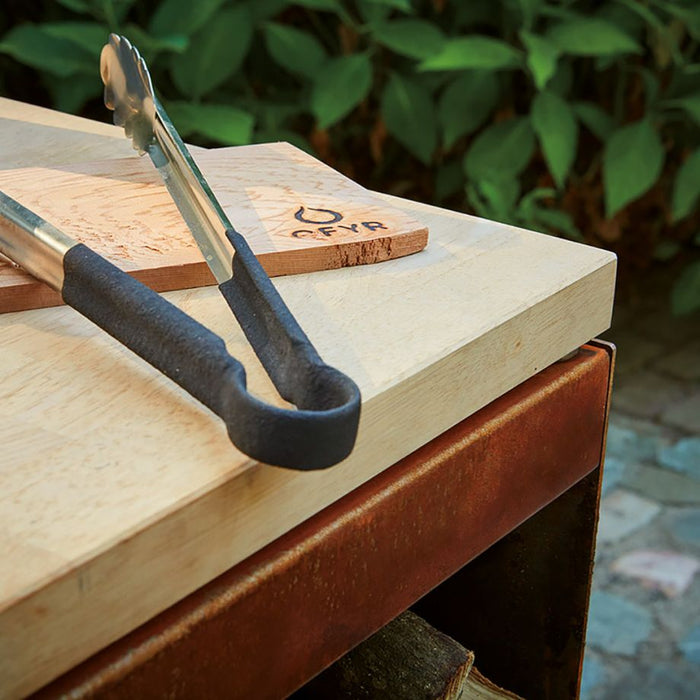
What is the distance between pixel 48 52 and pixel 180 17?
26 cm

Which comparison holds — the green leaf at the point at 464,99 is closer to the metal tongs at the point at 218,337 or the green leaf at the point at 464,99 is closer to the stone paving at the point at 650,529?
the stone paving at the point at 650,529

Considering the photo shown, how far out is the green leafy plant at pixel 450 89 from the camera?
1.83 metres

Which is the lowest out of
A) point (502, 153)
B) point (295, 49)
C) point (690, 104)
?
point (502, 153)

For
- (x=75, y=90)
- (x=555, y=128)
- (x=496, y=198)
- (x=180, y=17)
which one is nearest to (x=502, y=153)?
(x=555, y=128)

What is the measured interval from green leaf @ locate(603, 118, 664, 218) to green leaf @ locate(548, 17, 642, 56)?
0.61 ft

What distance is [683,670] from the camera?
1.26m

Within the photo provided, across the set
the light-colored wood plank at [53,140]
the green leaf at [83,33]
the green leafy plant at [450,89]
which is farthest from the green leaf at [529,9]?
the light-colored wood plank at [53,140]

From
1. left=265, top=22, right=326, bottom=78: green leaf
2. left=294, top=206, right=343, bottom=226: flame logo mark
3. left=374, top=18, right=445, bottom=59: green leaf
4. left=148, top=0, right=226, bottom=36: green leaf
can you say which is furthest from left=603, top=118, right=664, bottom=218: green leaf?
left=294, top=206, right=343, bottom=226: flame logo mark

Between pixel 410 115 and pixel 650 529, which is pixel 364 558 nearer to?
pixel 650 529

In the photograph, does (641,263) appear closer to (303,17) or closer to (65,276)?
(303,17)

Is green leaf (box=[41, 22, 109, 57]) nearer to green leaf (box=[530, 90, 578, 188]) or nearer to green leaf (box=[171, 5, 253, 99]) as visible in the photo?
green leaf (box=[171, 5, 253, 99])

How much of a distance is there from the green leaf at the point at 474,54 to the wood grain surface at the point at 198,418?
1312 millimetres

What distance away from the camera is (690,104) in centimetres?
199

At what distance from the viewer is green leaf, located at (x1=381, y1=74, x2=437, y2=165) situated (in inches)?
81.6
